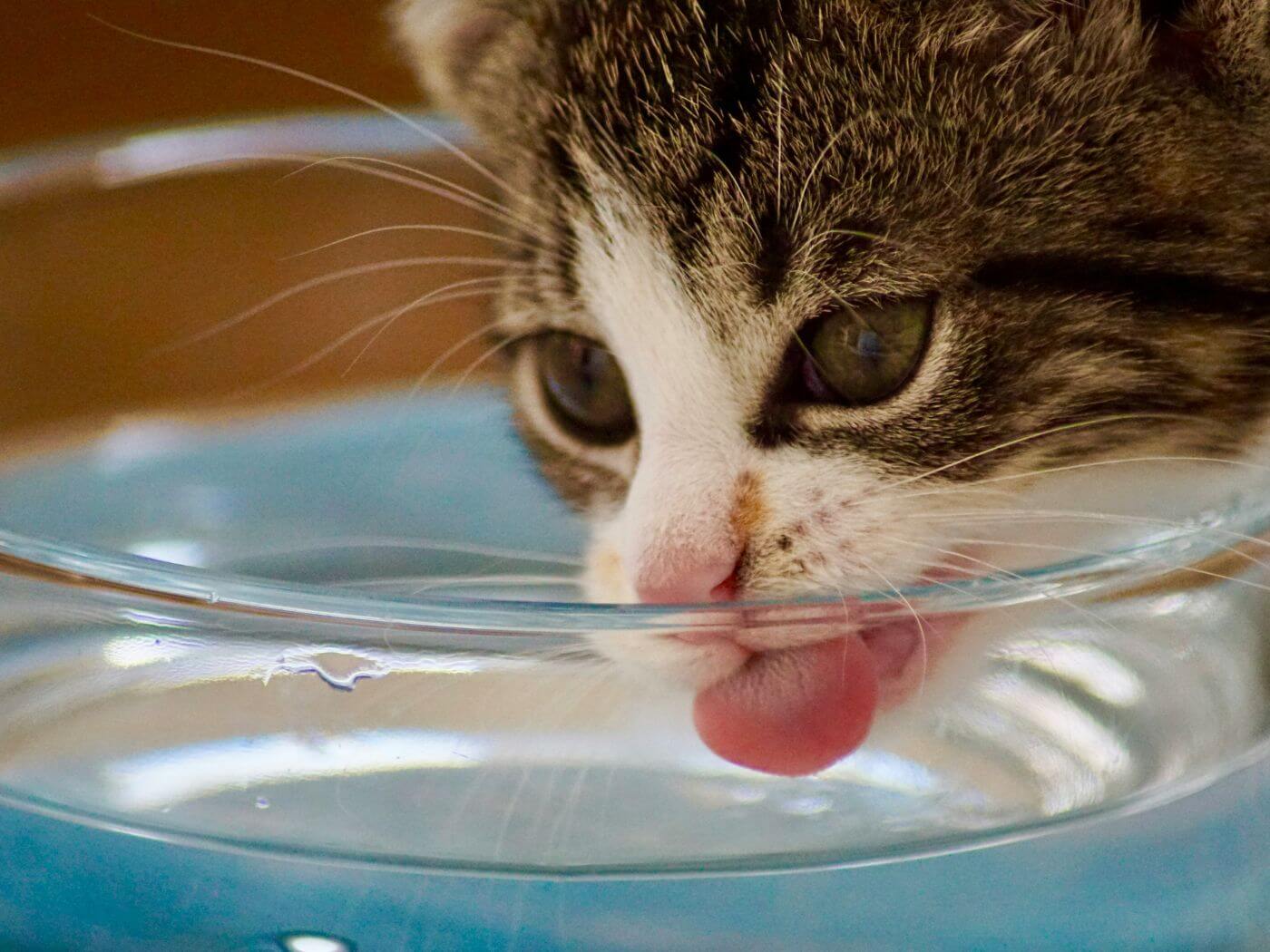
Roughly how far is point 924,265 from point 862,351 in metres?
0.04

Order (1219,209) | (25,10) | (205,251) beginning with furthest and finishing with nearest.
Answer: (25,10) < (205,251) < (1219,209)

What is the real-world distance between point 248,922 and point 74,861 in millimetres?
64

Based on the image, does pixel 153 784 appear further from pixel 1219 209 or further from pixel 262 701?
pixel 1219 209

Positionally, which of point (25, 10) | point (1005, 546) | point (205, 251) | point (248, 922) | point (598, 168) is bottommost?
point (248, 922)

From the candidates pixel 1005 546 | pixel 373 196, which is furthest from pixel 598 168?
pixel 373 196

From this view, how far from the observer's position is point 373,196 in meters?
1.01

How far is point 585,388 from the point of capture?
69cm

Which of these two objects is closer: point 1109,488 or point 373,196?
point 1109,488

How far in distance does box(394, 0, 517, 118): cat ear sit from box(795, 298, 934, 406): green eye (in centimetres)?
26

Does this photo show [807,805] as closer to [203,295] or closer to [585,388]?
[585,388]

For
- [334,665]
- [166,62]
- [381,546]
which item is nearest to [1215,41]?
[334,665]

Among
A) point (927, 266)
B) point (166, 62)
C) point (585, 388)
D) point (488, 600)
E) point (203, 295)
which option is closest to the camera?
point (488, 600)

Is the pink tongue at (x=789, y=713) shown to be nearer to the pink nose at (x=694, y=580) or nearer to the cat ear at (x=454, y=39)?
the pink nose at (x=694, y=580)

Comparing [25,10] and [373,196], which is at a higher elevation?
[25,10]
